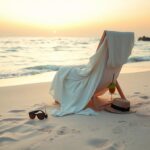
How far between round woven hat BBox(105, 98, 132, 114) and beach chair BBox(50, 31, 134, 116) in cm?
34

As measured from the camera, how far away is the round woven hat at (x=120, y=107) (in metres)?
4.42

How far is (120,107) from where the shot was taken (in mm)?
4449

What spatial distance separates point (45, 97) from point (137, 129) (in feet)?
8.20

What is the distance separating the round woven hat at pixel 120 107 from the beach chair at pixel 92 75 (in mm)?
342

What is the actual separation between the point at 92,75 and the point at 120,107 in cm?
64

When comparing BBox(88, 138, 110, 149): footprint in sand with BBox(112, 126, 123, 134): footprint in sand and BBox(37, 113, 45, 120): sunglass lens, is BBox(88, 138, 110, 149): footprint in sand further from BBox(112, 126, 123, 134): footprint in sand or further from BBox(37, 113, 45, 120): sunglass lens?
BBox(37, 113, 45, 120): sunglass lens

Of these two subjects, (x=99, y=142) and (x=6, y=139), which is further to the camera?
(x=6, y=139)

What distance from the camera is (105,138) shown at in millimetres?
3260

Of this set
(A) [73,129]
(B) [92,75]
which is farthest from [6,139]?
(B) [92,75]

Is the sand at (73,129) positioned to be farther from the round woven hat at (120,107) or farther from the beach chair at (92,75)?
the beach chair at (92,75)

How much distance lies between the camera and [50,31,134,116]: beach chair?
4426mm

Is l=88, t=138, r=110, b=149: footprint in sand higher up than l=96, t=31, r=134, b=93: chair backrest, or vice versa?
l=96, t=31, r=134, b=93: chair backrest

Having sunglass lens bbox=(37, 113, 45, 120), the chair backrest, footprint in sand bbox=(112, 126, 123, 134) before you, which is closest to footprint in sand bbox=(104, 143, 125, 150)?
footprint in sand bbox=(112, 126, 123, 134)

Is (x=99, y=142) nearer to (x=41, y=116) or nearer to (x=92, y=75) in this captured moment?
(x=41, y=116)
